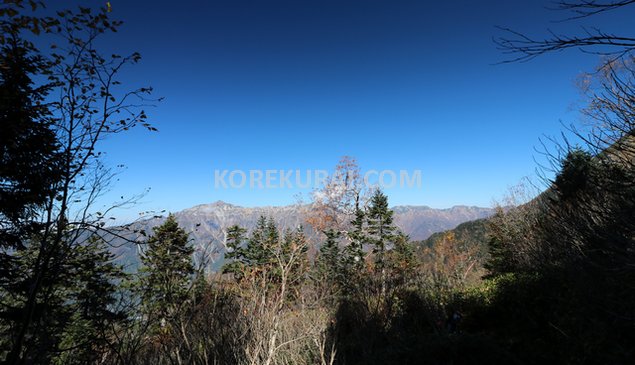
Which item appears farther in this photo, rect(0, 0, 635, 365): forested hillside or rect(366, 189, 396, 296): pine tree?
rect(366, 189, 396, 296): pine tree

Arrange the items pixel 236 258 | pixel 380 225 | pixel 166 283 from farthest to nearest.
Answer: pixel 380 225 < pixel 236 258 < pixel 166 283

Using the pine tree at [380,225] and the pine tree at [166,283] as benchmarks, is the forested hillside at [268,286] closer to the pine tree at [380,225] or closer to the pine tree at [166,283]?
the pine tree at [166,283]

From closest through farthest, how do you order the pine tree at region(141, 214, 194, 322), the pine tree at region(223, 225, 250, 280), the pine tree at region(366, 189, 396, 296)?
the pine tree at region(141, 214, 194, 322) → the pine tree at region(223, 225, 250, 280) → the pine tree at region(366, 189, 396, 296)

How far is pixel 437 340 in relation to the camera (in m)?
4.90

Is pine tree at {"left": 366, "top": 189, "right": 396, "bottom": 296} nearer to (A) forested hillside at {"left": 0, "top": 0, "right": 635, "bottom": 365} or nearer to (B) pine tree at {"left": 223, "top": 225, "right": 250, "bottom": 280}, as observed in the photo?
(B) pine tree at {"left": 223, "top": 225, "right": 250, "bottom": 280}

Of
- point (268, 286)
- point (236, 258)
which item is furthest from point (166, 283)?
point (236, 258)

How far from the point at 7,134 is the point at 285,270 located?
25.6 feet

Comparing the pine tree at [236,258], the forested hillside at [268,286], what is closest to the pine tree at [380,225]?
the pine tree at [236,258]

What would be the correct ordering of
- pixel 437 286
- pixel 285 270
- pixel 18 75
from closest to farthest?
pixel 285 270
pixel 18 75
pixel 437 286

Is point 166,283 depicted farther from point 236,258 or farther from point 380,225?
point 380,225

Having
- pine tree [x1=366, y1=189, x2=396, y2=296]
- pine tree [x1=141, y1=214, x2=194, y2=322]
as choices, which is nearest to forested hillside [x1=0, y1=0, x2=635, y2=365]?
pine tree [x1=141, y1=214, x2=194, y2=322]

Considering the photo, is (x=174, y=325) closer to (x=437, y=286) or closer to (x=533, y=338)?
(x=533, y=338)

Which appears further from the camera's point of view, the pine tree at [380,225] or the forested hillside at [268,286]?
the pine tree at [380,225]

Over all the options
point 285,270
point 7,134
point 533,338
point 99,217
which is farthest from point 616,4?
point 7,134
